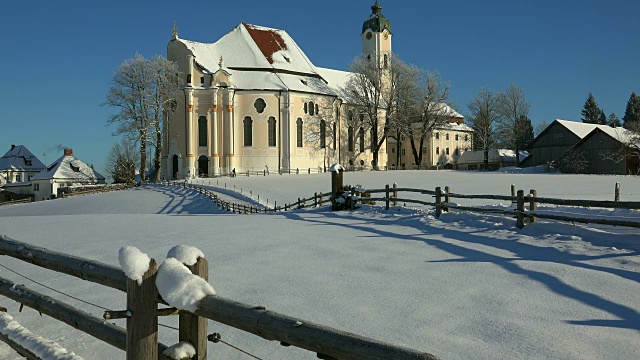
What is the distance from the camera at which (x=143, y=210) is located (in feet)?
92.6

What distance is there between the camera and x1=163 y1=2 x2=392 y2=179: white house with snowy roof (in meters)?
52.1

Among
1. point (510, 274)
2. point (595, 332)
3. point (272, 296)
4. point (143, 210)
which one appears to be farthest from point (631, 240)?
point (143, 210)

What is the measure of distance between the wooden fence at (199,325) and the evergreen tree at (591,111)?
11421 centimetres

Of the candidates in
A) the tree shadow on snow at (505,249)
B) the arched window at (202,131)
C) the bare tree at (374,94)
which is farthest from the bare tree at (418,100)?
the tree shadow on snow at (505,249)

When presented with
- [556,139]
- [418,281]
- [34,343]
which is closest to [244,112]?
[556,139]

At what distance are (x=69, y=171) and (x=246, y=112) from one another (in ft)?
84.6

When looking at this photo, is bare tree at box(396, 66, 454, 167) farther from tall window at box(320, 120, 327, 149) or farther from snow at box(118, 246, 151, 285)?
snow at box(118, 246, 151, 285)

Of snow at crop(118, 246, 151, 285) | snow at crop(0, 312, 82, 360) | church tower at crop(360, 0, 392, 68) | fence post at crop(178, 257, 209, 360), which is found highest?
church tower at crop(360, 0, 392, 68)

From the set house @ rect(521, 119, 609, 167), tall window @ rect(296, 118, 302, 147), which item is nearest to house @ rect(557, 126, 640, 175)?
house @ rect(521, 119, 609, 167)

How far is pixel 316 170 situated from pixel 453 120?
3540 cm

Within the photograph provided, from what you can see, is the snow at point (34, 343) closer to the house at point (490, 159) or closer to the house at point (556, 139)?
the house at point (556, 139)

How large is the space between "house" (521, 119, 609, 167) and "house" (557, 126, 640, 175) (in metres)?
3.80

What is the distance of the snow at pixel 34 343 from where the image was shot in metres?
3.72

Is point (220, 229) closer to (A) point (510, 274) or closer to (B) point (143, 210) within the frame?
(A) point (510, 274)
